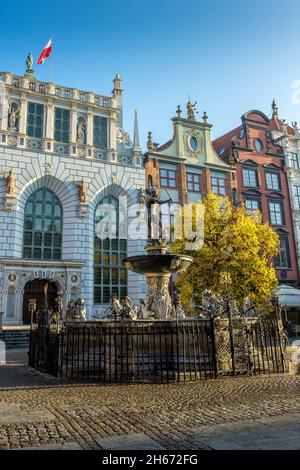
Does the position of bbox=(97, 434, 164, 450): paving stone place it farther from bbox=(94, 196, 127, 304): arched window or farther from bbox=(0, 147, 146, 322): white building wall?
bbox=(94, 196, 127, 304): arched window

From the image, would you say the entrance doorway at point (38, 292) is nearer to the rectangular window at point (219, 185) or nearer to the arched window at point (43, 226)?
the arched window at point (43, 226)

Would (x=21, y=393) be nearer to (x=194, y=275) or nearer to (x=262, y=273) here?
(x=194, y=275)

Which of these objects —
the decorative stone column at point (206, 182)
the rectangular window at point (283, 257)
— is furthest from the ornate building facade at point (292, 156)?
the decorative stone column at point (206, 182)

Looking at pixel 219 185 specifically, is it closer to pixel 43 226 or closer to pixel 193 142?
pixel 193 142

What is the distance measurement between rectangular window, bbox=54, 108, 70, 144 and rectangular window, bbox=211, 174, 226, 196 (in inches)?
509

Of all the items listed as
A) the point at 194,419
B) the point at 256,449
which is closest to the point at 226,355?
the point at 194,419

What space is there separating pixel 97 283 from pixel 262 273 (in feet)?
39.3

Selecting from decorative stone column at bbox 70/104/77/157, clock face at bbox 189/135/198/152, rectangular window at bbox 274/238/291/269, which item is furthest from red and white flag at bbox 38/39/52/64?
rectangular window at bbox 274/238/291/269

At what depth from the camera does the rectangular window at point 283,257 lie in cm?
3559

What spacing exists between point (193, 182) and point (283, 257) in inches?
427

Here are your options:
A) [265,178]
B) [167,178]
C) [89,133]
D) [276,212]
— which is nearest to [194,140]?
[167,178]

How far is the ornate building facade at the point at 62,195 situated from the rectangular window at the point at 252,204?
10.3 metres

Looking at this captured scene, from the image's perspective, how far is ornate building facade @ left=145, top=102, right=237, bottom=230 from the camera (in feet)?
107

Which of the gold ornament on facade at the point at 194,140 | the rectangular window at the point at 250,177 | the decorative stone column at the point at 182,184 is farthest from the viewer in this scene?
the rectangular window at the point at 250,177
